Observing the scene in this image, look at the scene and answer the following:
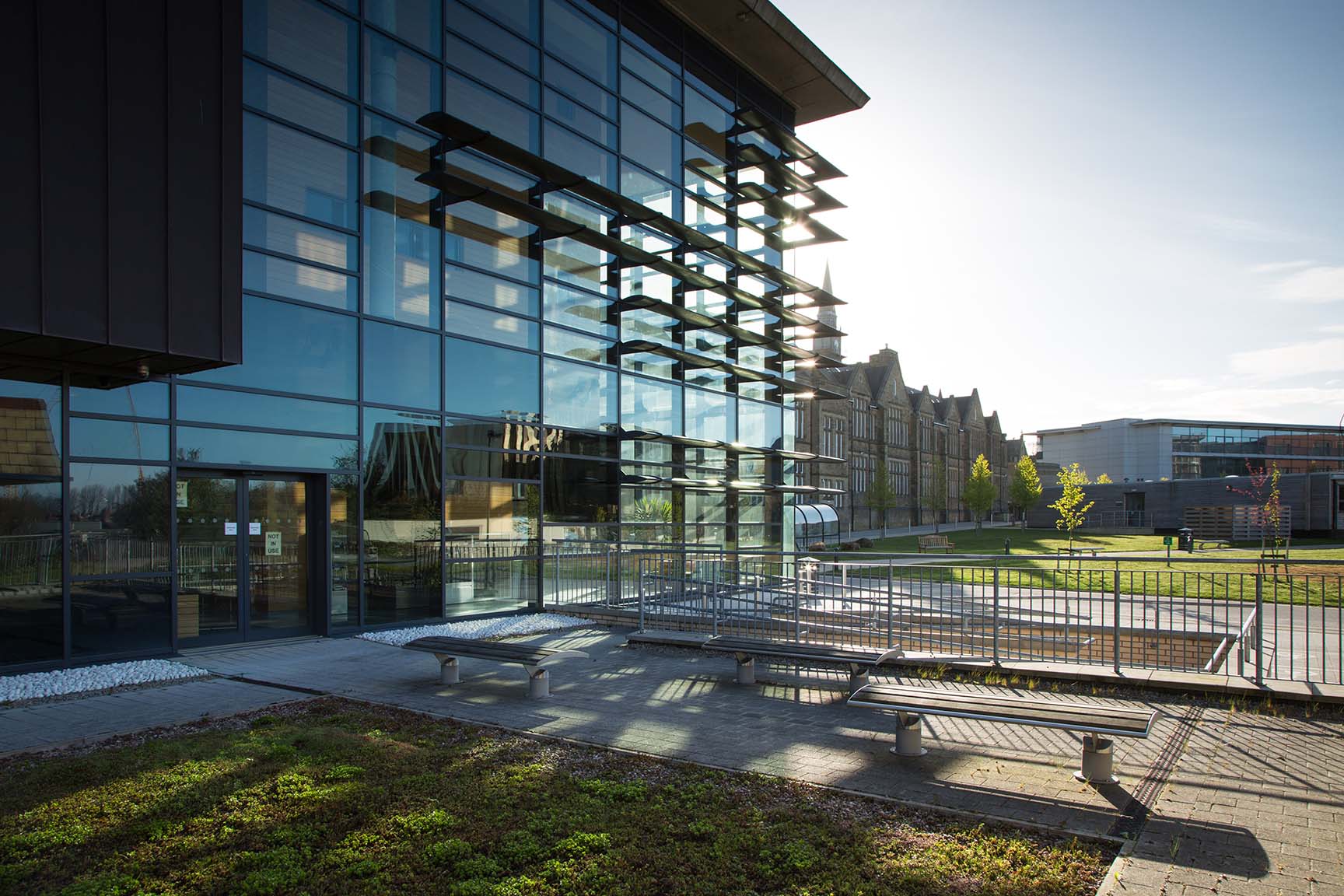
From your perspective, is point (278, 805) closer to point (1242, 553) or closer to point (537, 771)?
point (537, 771)

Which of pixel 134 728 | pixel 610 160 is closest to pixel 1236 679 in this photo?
pixel 134 728

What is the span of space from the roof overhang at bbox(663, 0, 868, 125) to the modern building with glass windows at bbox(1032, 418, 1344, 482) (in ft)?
301

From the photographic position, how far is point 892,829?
5152 mm

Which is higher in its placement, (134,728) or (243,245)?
(243,245)

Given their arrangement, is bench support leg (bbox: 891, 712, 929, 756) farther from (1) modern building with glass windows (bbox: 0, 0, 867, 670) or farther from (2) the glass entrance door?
(2) the glass entrance door

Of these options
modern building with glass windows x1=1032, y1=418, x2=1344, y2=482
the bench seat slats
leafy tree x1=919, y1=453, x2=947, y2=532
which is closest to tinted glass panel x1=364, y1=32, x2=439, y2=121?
the bench seat slats

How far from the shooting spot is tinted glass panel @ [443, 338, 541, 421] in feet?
47.5

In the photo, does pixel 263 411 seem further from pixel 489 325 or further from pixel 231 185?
pixel 489 325

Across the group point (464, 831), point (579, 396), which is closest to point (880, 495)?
point (579, 396)

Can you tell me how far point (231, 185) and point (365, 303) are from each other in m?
3.43

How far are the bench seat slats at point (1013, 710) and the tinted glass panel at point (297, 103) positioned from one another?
11213 mm

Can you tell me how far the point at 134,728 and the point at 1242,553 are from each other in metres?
39.9

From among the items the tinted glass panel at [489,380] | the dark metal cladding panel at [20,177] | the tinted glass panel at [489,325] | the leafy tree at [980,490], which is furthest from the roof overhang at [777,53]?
the leafy tree at [980,490]

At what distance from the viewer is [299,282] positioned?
40.1ft
